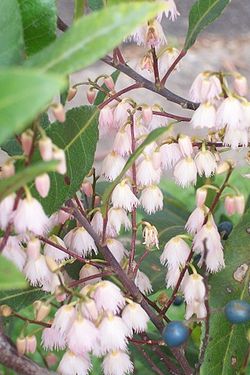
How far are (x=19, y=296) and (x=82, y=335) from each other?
0.19 metres

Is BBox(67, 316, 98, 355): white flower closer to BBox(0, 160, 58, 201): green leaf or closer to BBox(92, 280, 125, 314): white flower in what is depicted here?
BBox(92, 280, 125, 314): white flower

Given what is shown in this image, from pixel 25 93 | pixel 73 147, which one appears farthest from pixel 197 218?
pixel 25 93

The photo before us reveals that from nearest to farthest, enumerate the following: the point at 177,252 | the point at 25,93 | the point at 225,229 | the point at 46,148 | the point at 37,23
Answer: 1. the point at 25,93
2. the point at 46,148
3. the point at 37,23
4. the point at 177,252
5. the point at 225,229

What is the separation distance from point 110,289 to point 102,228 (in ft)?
0.33

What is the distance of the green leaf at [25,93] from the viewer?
0.39 m

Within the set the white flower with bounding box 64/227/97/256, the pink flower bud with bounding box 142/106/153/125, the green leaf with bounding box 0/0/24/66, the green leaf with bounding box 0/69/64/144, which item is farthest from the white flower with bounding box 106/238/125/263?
the green leaf with bounding box 0/69/64/144

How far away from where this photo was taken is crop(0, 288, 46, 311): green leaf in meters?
0.78

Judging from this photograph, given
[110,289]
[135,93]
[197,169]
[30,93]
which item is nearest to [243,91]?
[197,169]

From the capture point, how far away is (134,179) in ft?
2.42

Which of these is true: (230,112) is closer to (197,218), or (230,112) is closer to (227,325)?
(197,218)

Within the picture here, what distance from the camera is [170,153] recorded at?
731 millimetres

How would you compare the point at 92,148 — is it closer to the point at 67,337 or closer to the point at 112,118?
the point at 112,118

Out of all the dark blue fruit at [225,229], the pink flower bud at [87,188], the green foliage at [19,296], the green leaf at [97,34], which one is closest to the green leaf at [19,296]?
the green foliage at [19,296]

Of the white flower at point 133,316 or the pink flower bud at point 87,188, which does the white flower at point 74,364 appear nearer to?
the white flower at point 133,316
